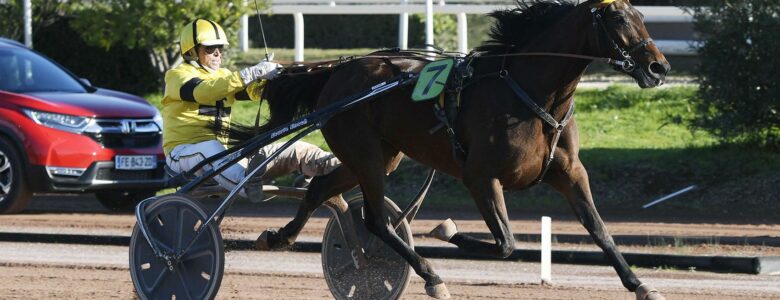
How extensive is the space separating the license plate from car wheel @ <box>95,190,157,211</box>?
2.42ft

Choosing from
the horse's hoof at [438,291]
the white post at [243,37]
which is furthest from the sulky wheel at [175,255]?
the white post at [243,37]

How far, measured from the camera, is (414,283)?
9.19 meters

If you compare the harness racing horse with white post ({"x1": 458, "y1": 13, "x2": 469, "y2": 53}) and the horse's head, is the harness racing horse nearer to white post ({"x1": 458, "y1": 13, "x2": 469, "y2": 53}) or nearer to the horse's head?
the horse's head

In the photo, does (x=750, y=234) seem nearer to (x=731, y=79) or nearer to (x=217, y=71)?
(x=731, y=79)

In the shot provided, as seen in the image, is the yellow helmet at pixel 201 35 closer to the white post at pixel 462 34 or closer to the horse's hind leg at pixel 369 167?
the horse's hind leg at pixel 369 167

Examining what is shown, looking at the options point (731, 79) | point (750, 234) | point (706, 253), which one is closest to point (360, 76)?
point (706, 253)

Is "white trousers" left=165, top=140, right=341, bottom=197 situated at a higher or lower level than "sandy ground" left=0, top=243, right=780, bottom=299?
higher

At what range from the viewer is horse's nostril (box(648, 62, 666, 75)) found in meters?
6.80

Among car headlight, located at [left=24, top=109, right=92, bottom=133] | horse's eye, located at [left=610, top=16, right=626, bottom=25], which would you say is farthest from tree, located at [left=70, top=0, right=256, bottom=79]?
horse's eye, located at [left=610, top=16, right=626, bottom=25]

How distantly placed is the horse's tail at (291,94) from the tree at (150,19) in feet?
30.5

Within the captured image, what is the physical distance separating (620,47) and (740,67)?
7.28m

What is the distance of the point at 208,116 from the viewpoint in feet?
26.6

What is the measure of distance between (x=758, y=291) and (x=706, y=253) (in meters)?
1.61

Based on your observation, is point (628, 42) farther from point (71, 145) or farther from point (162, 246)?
point (71, 145)
